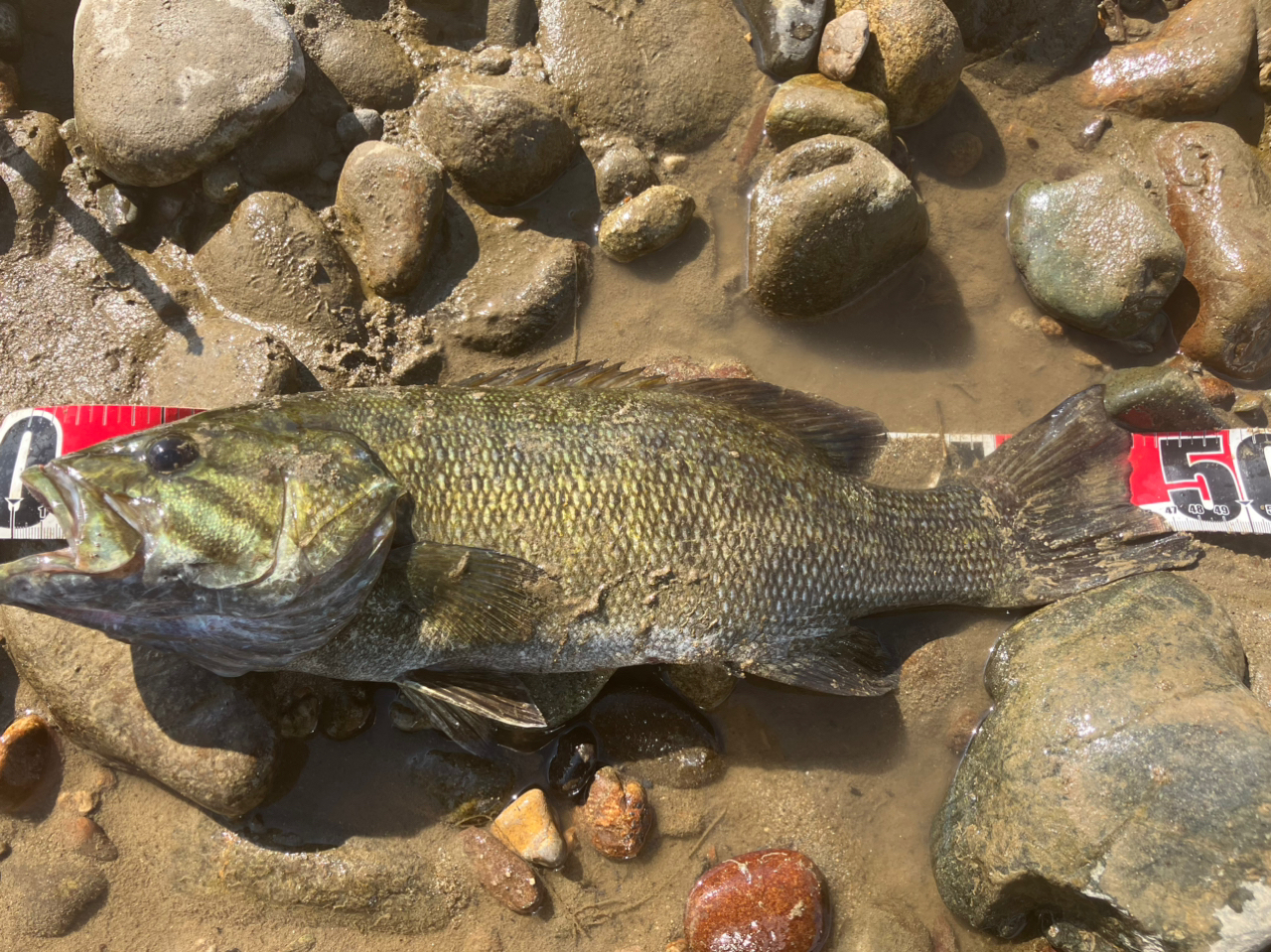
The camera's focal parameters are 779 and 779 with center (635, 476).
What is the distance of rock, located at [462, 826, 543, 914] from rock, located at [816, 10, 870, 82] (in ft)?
13.6

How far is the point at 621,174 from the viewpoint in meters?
4.04

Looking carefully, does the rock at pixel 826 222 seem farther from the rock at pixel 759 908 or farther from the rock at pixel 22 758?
the rock at pixel 22 758

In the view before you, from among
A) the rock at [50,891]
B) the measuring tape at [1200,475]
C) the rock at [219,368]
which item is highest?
the rock at [219,368]

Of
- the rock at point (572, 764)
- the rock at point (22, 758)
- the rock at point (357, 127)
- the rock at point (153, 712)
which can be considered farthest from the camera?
the rock at point (357, 127)

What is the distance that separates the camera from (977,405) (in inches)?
164

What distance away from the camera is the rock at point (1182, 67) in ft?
13.8

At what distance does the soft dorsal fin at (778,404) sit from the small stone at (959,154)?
1.71 m

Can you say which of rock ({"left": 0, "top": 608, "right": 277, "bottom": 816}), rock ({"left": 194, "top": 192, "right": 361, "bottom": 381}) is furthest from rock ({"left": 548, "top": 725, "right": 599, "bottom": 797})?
rock ({"left": 194, "top": 192, "right": 361, "bottom": 381})

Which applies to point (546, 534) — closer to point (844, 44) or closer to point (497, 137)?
point (497, 137)

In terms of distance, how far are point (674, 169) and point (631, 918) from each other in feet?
12.3

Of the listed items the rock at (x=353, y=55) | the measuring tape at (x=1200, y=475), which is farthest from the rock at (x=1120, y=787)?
the rock at (x=353, y=55)

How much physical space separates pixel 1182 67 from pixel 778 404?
306 centimetres

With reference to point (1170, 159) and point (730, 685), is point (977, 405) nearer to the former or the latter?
point (1170, 159)

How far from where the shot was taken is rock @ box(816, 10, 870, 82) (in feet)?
13.1
